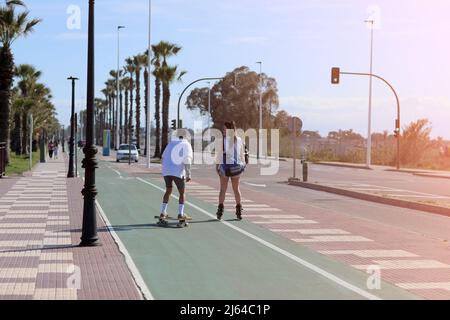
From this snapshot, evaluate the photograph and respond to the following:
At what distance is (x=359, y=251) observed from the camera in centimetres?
1062

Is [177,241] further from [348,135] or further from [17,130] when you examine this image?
[348,135]

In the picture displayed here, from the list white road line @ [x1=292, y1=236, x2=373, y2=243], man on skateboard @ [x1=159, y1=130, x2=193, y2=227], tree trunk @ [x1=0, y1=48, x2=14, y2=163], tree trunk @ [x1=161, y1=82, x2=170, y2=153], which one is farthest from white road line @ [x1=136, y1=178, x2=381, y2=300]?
tree trunk @ [x1=161, y1=82, x2=170, y2=153]

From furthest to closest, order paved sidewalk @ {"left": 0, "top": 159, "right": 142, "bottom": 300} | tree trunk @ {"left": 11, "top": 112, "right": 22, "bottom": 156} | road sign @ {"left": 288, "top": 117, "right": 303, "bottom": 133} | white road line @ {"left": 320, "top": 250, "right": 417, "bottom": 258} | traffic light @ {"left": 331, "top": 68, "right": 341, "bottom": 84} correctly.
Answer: tree trunk @ {"left": 11, "top": 112, "right": 22, "bottom": 156}, traffic light @ {"left": 331, "top": 68, "right": 341, "bottom": 84}, road sign @ {"left": 288, "top": 117, "right": 303, "bottom": 133}, white road line @ {"left": 320, "top": 250, "right": 417, "bottom": 258}, paved sidewalk @ {"left": 0, "top": 159, "right": 142, "bottom": 300}

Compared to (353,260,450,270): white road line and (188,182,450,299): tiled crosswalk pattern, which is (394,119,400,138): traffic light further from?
(353,260,450,270): white road line

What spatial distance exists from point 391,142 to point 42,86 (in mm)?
41835

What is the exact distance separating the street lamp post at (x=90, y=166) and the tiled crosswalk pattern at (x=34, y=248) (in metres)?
0.45

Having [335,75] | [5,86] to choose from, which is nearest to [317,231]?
[5,86]

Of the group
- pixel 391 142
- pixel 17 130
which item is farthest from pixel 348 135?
pixel 17 130

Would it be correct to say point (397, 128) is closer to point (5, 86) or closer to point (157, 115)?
point (5, 86)

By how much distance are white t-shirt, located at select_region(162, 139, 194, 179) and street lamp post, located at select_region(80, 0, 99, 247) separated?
214 centimetres

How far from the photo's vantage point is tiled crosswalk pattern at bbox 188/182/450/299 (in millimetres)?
8305

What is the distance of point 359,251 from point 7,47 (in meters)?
29.1

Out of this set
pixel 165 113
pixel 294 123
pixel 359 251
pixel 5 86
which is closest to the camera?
pixel 359 251

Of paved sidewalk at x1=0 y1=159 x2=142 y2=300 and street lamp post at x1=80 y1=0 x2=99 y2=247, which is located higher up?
street lamp post at x1=80 y1=0 x2=99 y2=247
